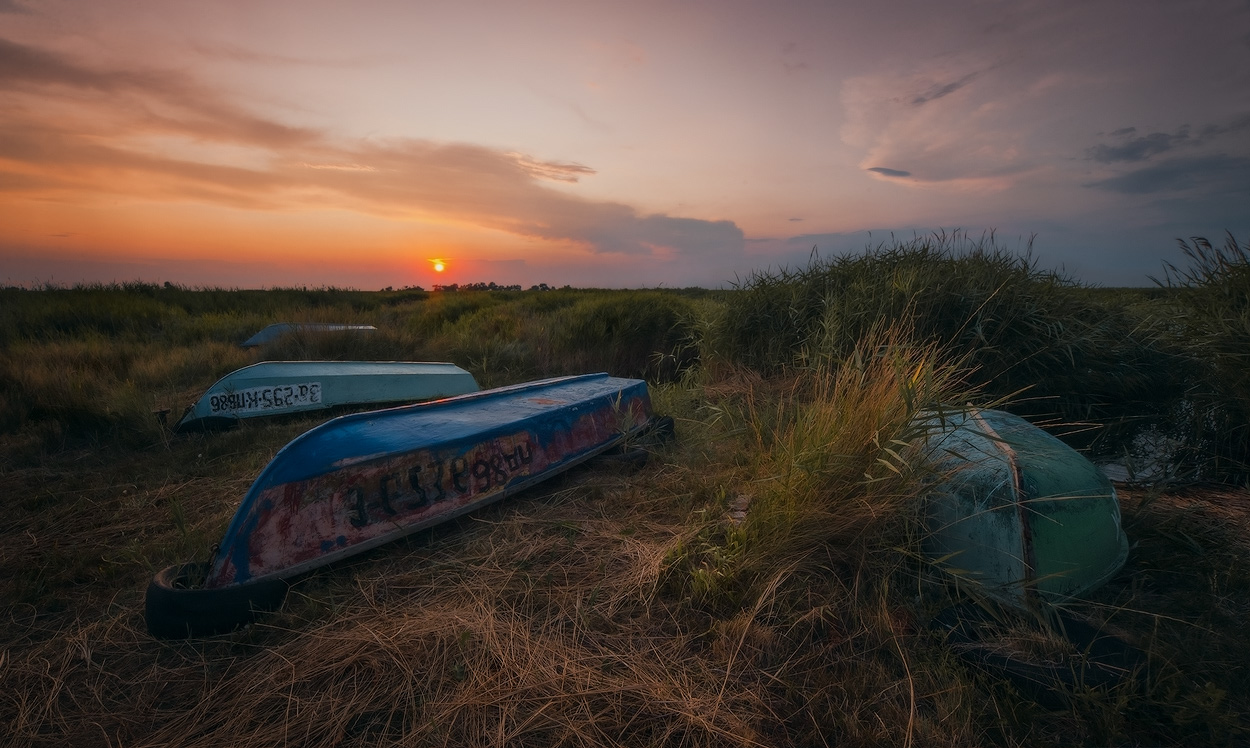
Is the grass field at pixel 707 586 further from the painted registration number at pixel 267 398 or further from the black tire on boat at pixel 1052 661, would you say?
the painted registration number at pixel 267 398

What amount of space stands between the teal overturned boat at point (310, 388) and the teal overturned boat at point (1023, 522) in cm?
508

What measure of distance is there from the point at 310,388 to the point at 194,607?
3.67 meters

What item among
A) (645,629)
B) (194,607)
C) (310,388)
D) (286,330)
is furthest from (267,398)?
(645,629)

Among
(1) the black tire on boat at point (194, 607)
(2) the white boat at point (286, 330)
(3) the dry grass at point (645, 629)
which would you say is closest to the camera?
(3) the dry grass at point (645, 629)

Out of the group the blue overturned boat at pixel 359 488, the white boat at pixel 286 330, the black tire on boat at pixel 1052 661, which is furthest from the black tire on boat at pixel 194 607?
the white boat at pixel 286 330

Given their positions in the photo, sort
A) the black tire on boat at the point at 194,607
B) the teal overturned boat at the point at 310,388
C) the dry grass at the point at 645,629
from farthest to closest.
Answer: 1. the teal overturned boat at the point at 310,388
2. the black tire on boat at the point at 194,607
3. the dry grass at the point at 645,629

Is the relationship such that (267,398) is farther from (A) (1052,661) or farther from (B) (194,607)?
(A) (1052,661)

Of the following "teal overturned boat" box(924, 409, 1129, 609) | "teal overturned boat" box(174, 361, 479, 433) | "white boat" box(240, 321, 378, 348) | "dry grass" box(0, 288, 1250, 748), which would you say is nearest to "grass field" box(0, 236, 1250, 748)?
"dry grass" box(0, 288, 1250, 748)

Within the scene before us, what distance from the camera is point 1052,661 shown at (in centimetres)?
193

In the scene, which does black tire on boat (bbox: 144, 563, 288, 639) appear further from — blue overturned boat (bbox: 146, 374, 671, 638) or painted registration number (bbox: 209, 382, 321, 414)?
painted registration number (bbox: 209, 382, 321, 414)

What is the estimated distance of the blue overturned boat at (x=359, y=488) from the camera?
2.25m

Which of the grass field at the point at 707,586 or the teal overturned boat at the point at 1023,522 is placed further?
the teal overturned boat at the point at 1023,522

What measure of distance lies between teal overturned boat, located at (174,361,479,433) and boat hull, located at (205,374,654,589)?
2.43 meters

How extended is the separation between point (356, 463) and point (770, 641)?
1.94 meters
